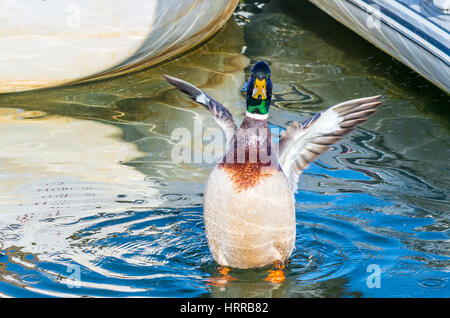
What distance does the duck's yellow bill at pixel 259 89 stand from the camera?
164 inches

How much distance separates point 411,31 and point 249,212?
3.42 m

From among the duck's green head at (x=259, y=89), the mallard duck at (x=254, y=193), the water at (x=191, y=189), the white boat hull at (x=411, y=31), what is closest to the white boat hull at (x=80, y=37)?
the water at (x=191, y=189)

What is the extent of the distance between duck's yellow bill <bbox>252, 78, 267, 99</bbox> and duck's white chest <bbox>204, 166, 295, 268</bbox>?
0.41m

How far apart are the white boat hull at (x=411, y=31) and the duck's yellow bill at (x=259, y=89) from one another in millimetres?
2830

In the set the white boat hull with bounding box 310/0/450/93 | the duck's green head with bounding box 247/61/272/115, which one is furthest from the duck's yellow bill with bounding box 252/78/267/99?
the white boat hull with bounding box 310/0/450/93

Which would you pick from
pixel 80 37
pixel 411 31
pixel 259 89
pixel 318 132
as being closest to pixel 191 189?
pixel 318 132

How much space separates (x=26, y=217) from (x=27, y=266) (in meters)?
0.65

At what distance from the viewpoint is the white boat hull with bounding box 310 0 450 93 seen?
657 cm

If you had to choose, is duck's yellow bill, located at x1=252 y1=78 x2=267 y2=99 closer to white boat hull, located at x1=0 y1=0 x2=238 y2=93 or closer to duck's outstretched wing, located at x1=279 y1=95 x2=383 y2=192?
duck's outstretched wing, located at x1=279 y1=95 x2=383 y2=192

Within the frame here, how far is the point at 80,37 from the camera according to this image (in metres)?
7.12
